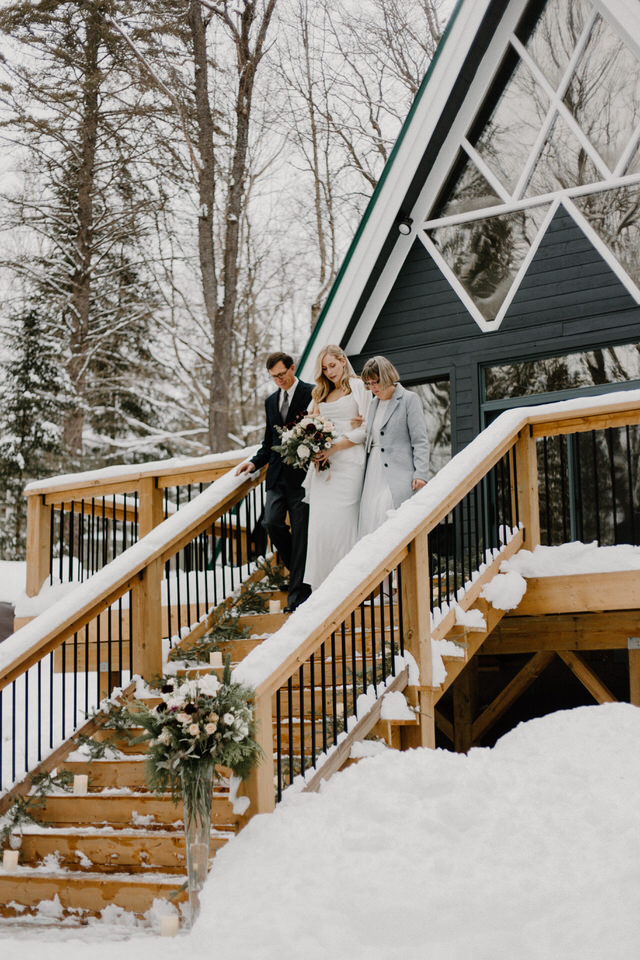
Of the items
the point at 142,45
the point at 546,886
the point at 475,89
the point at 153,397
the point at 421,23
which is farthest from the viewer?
the point at 153,397

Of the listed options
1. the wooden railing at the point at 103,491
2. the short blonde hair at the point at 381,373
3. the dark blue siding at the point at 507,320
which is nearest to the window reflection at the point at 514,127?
the dark blue siding at the point at 507,320

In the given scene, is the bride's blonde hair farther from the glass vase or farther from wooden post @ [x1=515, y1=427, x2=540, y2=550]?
the glass vase

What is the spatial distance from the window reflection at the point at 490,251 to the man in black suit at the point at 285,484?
2.91 metres

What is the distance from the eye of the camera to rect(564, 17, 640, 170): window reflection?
8.45 metres

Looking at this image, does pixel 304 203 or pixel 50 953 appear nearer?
pixel 50 953

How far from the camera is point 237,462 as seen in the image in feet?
24.3

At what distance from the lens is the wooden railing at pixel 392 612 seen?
14.2 ft

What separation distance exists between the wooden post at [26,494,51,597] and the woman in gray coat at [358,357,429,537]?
8.88 feet

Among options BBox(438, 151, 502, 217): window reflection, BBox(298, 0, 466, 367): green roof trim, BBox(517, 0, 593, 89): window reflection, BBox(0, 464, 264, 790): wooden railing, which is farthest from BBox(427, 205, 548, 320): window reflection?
BBox(0, 464, 264, 790): wooden railing

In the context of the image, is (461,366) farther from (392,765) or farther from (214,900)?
(214,900)

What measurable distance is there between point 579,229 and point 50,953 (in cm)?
706

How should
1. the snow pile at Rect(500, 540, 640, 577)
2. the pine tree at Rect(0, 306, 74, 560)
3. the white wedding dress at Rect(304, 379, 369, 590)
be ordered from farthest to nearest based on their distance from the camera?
the pine tree at Rect(0, 306, 74, 560), the white wedding dress at Rect(304, 379, 369, 590), the snow pile at Rect(500, 540, 640, 577)

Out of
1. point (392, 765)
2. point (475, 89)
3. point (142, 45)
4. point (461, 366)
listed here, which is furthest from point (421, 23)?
→ point (392, 765)

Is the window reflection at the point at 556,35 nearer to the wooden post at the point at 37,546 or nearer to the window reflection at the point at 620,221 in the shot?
the window reflection at the point at 620,221
